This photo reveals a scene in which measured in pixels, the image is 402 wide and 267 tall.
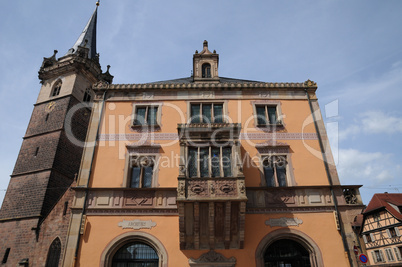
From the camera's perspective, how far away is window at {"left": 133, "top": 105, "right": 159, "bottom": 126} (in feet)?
61.4

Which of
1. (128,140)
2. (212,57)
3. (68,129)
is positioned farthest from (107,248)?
(68,129)

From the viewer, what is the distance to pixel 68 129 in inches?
1145

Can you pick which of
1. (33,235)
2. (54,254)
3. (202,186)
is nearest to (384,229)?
(202,186)

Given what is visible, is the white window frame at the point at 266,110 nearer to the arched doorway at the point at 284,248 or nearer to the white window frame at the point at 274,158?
the white window frame at the point at 274,158

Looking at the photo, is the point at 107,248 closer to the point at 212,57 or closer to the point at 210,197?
the point at 210,197

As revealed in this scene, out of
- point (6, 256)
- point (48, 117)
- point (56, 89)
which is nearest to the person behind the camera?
point (6, 256)

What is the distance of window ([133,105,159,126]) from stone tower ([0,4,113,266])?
6.79m

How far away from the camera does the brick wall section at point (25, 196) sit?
23688 millimetres

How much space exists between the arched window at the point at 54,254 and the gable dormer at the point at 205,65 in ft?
48.1

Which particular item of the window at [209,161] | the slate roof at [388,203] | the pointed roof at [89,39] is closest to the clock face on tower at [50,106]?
the pointed roof at [89,39]

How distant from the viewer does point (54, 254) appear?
692 inches

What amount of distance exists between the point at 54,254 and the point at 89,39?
32.8 metres

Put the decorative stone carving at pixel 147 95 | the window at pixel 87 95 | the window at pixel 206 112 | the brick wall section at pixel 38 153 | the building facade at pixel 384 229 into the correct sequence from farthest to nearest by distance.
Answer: the building facade at pixel 384 229
the window at pixel 87 95
the brick wall section at pixel 38 153
the decorative stone carving at pixel 147 95
the window at pixel 206 112

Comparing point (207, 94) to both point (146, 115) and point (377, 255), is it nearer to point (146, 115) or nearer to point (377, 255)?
point (146, 115)
